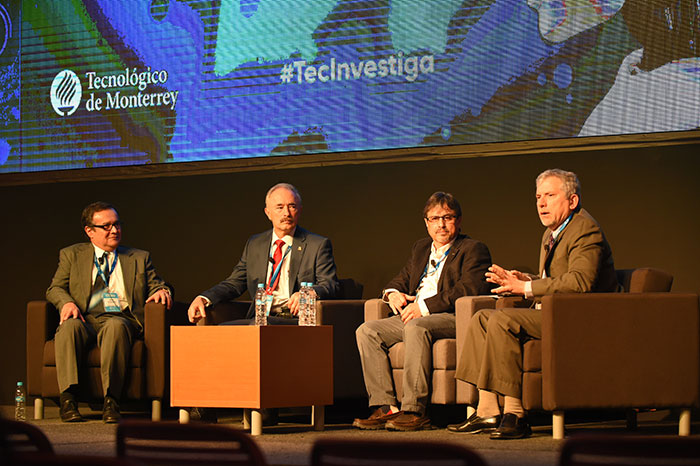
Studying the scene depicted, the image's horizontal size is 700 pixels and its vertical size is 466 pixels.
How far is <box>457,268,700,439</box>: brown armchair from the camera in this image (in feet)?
13.1

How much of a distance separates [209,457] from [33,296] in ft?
17.4

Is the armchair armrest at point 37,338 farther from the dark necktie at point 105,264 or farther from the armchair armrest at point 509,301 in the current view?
the armchair armrest at point 509,301

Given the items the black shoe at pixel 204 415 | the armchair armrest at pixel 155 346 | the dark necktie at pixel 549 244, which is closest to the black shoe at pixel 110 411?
the armchair armrest at pixel 155 346

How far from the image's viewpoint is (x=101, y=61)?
6.31 meters

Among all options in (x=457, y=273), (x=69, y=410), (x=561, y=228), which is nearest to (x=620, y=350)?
(x=561, y=228)

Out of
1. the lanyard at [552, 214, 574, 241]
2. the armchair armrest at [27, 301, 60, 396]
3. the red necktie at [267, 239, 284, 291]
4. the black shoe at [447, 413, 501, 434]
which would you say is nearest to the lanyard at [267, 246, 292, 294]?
the red necktie at [267, 239, 284, 291]

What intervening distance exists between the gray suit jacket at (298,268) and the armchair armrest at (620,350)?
4.62ft

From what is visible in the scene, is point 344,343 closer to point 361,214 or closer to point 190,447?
point 361,214

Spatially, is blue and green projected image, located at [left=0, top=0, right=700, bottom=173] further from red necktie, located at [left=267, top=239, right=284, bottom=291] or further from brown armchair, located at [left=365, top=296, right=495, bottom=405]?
brown armchair, located at [left=365, top=296, right=495, bottom=405]

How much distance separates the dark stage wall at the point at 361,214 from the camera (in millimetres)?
5133

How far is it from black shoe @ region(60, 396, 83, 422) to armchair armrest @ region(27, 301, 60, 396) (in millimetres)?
257

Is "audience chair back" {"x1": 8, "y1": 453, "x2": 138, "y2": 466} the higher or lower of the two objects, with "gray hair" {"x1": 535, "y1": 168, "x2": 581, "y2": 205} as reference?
lower

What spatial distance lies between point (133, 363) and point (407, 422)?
61.5 inches

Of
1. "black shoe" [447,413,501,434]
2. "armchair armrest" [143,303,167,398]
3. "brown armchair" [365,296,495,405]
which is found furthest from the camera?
"armchair armrest" [143,303,167,398]
